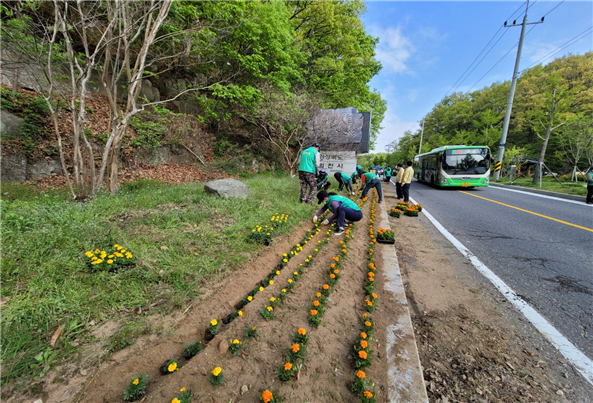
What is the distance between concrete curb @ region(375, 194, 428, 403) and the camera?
1503mm

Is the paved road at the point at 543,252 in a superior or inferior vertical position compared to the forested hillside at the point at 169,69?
inferior

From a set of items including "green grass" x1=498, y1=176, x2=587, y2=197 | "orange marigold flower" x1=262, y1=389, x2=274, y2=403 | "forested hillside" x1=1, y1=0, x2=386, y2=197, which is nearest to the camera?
"orange marigold flower" x1=262, y1=389, x2=274, y2=403

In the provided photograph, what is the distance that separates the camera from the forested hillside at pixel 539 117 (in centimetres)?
1569

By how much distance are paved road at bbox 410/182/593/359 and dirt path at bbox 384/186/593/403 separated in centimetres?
42

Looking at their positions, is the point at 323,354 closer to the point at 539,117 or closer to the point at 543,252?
the point at 543,252

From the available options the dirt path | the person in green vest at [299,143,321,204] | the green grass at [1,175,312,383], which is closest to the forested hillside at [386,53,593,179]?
the person in green vest at [299,143,321,204]

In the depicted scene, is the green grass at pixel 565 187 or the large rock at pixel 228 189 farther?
the green grass at pixel 565 187

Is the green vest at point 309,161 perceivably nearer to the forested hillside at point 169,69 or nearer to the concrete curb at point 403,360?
the forested hillside at point 169,69

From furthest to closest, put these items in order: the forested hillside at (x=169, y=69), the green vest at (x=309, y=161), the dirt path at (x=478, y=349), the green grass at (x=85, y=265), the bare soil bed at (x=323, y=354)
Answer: the green vest at (x=309, y=161) → the forested hillside at (x=169, y=69) → the green grass at (x=85, y=265) → the dirt path at (x=478, y=349) → the bare soil bed at (x=323, y=354)

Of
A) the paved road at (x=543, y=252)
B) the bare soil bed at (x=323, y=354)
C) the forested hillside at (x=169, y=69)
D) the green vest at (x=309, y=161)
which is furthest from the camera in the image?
the green vest at (x=309, y=161)

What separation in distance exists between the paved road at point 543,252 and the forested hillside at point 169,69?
735 cm


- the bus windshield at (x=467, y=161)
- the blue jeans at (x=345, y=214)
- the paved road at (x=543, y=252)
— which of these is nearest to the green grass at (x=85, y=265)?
the blue jeans at (x=345, y=214)

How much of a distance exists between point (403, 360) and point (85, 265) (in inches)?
133

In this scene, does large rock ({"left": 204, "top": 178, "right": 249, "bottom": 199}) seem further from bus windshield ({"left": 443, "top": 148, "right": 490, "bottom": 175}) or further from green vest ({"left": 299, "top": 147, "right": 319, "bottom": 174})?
bus windshield ({"left": 443, "top": 148, "right": 490, "bottom": 175})
